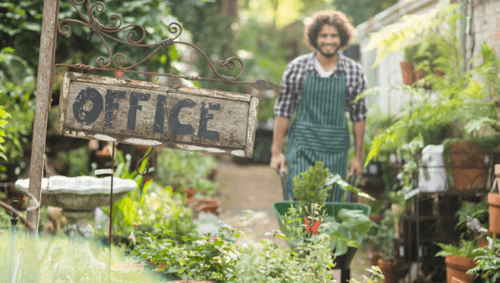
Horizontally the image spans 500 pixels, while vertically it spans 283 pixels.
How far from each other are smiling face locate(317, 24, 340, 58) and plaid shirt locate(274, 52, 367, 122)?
0.10 meters

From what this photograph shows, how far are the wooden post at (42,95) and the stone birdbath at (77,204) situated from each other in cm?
72

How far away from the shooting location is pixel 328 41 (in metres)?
2.96

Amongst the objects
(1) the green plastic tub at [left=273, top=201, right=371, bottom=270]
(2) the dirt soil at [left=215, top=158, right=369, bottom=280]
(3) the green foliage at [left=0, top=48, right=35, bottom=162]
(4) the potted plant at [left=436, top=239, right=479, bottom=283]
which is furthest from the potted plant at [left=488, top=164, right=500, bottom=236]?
(3) the green foliage at [left=0, top=48, right=35, bottom=162]

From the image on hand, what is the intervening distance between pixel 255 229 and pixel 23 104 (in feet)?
8.55

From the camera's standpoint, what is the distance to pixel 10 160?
3732mm

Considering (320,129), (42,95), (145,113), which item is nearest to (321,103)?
(320,129)

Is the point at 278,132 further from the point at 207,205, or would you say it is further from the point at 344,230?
the point at 207,205

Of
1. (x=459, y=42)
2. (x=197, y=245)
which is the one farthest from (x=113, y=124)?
(x=459, y=42)

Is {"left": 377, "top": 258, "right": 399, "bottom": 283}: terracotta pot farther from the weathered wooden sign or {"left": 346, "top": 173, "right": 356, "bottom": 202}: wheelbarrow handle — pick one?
the weathered wooden sign

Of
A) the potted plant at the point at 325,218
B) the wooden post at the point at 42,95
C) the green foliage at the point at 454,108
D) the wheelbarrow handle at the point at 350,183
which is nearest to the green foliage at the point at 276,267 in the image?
the potted plant at the point at 325,218

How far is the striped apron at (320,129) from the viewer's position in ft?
9.61

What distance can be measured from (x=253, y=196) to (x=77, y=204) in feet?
15.3

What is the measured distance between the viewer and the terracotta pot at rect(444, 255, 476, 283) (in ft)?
7.50

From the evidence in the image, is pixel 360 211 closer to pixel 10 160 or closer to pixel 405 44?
pixel 405 44
